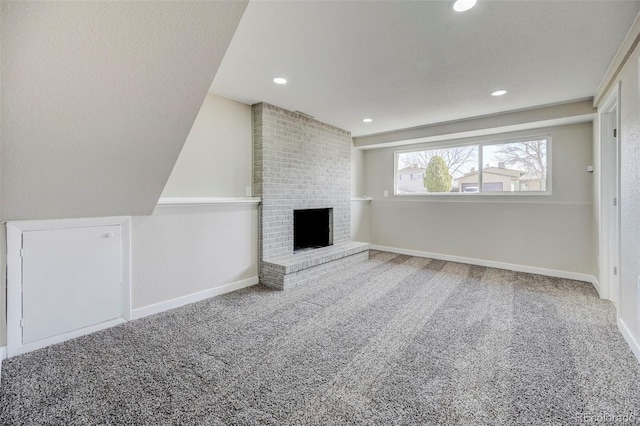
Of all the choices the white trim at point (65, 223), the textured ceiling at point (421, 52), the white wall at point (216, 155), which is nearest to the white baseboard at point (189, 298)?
the white trim at point (65, 223)

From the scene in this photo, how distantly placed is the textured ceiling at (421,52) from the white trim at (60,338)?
96.7 inches

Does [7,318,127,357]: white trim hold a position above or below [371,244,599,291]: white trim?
below

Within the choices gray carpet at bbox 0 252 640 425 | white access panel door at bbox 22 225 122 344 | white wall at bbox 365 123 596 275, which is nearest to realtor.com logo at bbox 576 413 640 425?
gray carpet at bbox 0 252 640 425

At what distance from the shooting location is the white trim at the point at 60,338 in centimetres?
205

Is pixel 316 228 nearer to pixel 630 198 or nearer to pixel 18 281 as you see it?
pixel 18 281

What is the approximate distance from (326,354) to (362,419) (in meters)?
0.62

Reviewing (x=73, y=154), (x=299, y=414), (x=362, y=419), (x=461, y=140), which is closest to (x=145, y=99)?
(x=73, y=154)

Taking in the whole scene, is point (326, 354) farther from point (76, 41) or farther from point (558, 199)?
point (558, 199)

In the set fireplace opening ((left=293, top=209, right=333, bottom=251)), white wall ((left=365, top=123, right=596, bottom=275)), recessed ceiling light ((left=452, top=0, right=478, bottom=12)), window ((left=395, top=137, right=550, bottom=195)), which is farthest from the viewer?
fireplace opening ((left=293, top=209, right=333, bottom=251))

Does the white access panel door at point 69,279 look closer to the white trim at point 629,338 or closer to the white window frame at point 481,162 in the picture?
the white trim at point 629,338

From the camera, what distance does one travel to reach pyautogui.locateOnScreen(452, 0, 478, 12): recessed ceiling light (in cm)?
170

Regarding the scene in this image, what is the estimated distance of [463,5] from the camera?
173 centimetres

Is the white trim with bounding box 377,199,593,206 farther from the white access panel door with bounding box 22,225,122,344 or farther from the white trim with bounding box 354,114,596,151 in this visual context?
the white access panel door with bounding box 22,225,122,344

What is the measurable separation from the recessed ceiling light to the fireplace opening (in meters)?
3.27
